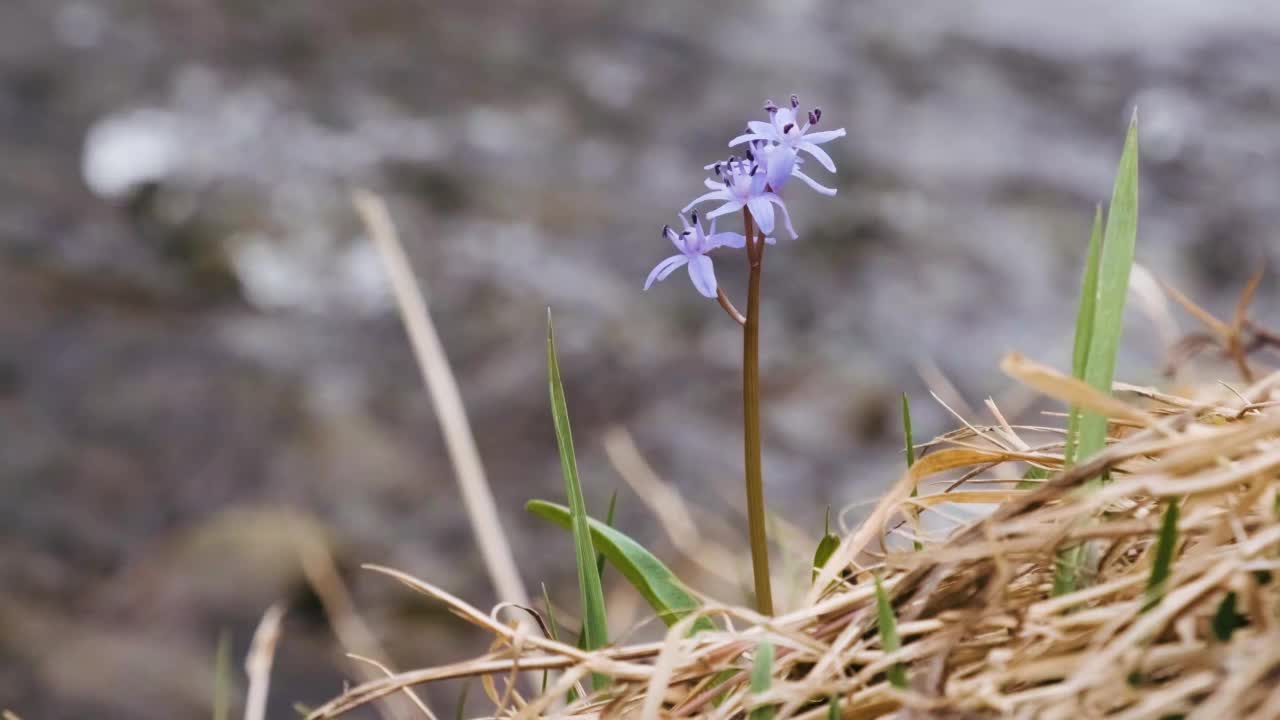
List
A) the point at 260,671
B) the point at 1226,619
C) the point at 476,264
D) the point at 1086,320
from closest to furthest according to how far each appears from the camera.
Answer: the point at 1226,619 → the point at 1086,320 → the point at 260,671 → the point at 476,264

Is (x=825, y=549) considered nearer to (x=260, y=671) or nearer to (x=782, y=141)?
(x=782, y=141)

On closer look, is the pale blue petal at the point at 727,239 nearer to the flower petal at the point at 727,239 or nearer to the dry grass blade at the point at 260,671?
the flower petal at the point at 727,239

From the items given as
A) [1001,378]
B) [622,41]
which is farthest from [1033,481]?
[622,41]

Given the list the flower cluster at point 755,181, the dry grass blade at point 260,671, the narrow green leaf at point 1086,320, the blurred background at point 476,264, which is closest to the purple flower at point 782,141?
the flower cluster at point 755,181

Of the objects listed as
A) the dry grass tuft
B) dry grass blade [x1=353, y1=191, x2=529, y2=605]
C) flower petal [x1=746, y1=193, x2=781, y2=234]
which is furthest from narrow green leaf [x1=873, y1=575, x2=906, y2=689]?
dry grass blade [x1=353, y1=191, x2=529, y2=605]

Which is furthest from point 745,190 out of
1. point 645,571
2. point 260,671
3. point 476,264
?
point 476,264

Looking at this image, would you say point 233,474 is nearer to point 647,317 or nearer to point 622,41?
point 647,317

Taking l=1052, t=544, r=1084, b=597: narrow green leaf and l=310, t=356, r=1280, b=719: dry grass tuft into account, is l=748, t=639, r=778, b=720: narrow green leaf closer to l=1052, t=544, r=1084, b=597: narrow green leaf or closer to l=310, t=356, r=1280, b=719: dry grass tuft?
l=310, t=356, r=1280, b=719: dry grass tuft
